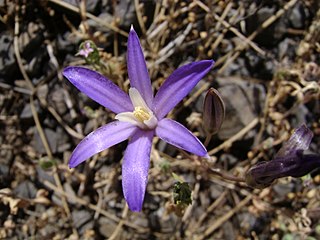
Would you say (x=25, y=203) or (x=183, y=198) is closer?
(x=183, y=198)

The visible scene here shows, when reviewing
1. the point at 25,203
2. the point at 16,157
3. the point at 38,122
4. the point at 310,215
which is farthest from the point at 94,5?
the point at 310,215

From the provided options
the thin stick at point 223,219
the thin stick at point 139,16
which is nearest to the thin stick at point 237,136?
the thin stick at point 223,219

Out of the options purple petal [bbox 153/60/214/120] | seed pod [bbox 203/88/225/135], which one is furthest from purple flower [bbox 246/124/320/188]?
purple petal [bbox 153/60/214/120]

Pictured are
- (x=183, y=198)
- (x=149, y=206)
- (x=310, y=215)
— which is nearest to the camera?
(x=183, y=198)

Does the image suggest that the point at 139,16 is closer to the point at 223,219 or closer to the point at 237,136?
the point at 237,136

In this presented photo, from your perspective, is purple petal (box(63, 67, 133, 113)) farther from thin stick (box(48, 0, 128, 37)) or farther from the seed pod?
thin stick (box(48, 0, 128, 37))

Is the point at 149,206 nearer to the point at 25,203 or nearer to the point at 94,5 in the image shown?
the point at 25,203

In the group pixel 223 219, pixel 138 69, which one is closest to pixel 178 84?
pixel 138 69

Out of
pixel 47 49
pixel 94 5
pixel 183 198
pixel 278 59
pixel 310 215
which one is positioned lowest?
pixel 310 215
